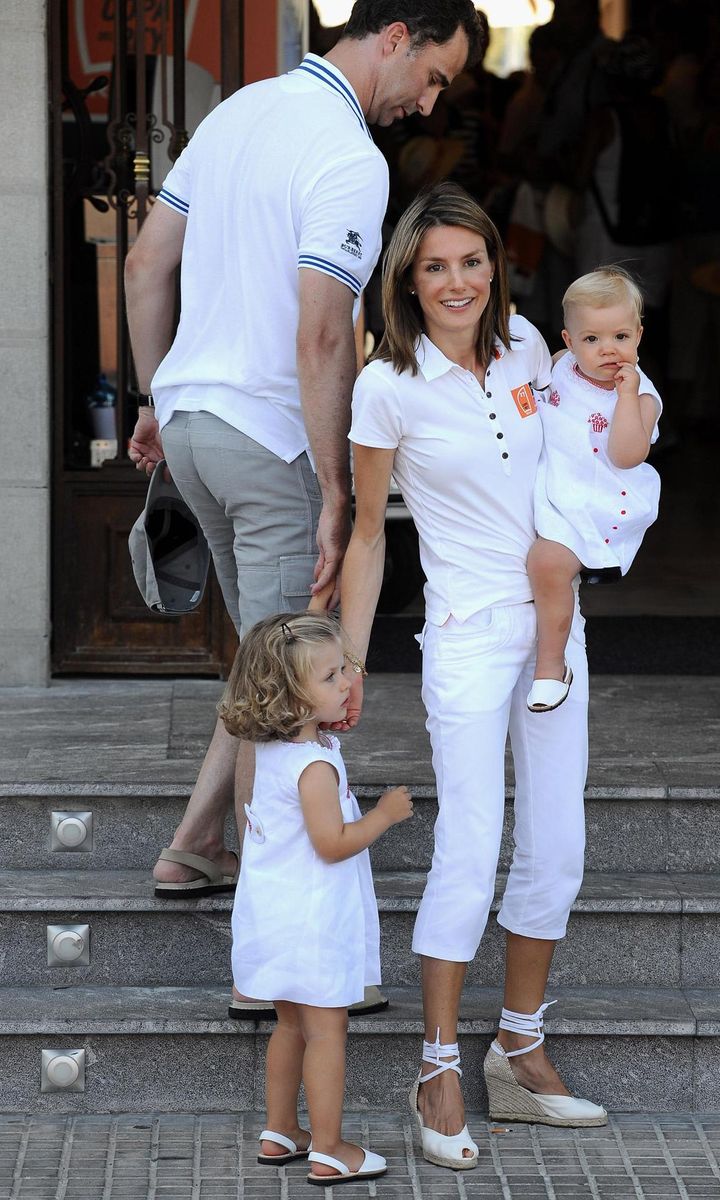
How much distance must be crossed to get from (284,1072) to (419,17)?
2277 millimetres

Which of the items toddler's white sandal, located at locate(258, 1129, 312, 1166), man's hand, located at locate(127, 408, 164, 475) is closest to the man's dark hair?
man's hand, located at locate(127, 408, 164, 475)

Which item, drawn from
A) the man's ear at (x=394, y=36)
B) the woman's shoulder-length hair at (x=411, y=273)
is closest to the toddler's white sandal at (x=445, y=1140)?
the woman's shoulder-length hair at (x=411, y=273)

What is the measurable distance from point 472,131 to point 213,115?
8.05 m

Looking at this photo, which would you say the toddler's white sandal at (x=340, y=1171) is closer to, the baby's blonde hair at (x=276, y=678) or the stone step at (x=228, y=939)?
the stone step at (x=228, y=939)

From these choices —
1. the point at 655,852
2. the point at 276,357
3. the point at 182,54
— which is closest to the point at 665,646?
the point at 655,852

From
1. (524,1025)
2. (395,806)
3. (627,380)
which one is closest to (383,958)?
(524,1025)

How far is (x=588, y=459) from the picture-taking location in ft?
12.0

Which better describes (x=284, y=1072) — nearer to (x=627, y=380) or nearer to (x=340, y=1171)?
(x=340, y=1171)

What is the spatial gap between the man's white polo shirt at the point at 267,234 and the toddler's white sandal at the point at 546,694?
753mm

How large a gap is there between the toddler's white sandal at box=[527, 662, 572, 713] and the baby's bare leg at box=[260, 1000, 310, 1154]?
814 mm

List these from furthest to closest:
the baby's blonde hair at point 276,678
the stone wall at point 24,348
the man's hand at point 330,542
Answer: the stone wall at point 24,348 < the man's hand at point 330,542 < the baby's blonde hair at point 276,678

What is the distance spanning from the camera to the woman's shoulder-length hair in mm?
3559

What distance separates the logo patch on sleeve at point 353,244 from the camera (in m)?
3.62

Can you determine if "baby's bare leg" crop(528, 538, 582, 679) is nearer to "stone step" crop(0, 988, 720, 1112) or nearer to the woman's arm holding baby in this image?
the woman's arm holding baby
